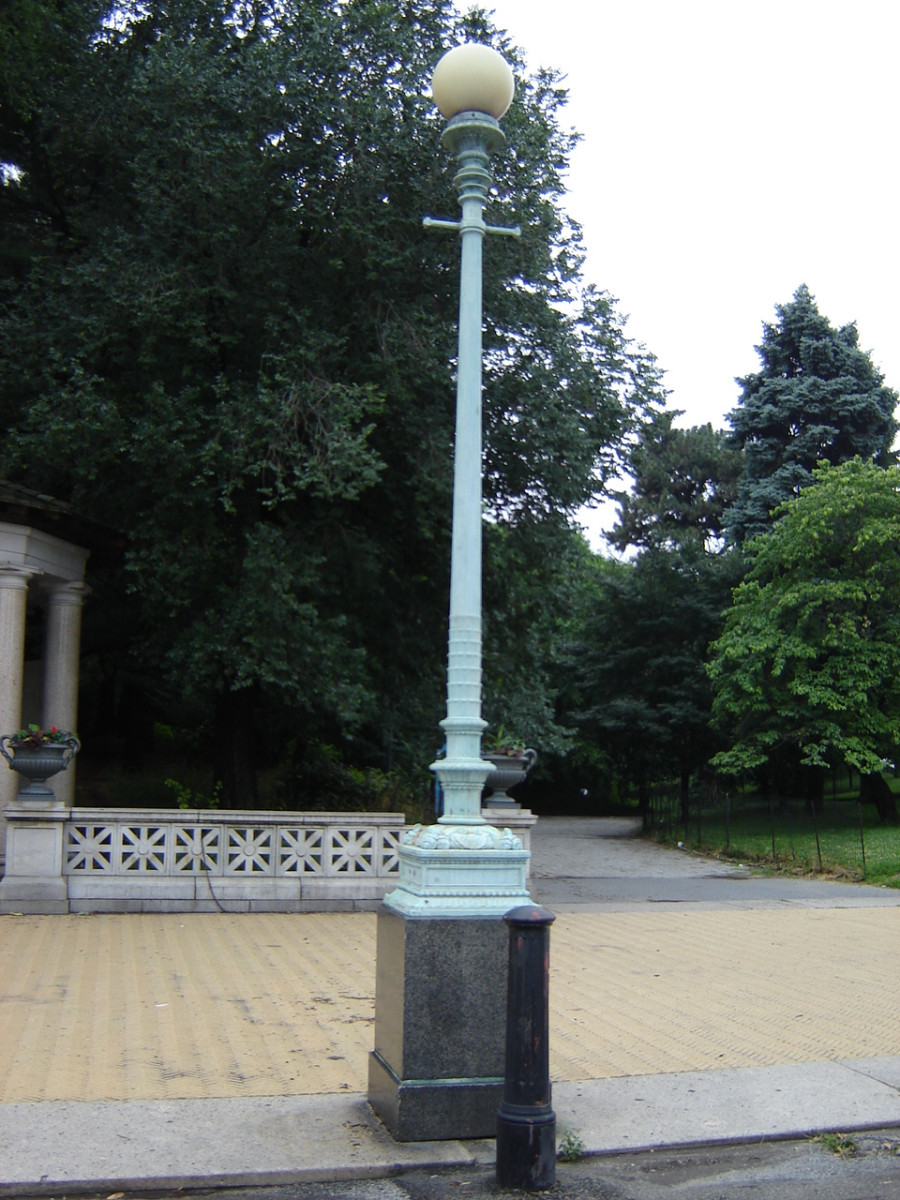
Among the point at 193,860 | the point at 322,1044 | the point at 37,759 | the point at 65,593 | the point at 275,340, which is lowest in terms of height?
the point at 322,1044

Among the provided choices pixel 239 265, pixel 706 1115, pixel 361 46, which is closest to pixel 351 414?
pixel 239 265

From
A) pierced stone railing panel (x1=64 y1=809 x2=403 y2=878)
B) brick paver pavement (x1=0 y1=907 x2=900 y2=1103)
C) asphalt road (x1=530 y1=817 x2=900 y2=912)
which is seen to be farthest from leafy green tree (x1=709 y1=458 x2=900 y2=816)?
pierced stone railing panel (x1=64 y1=809 x2=403 y2=878)

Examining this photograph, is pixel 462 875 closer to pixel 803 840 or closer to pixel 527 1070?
pixel 527 1070

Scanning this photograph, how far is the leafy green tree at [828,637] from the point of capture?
2903cm

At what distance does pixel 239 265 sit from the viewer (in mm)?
16484

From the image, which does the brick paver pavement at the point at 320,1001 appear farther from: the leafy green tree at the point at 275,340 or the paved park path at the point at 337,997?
the leafy green tree at the point at 275,340

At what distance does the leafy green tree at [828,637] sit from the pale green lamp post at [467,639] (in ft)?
78.5

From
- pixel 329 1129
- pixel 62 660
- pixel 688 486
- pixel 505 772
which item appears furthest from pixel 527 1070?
pixel 688 486

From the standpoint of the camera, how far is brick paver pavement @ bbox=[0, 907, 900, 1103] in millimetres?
6879

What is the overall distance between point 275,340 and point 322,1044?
37.0 feet

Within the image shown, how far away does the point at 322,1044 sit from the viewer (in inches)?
295

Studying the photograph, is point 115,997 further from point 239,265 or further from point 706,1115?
point 239,265

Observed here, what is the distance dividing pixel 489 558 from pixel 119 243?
7052mm

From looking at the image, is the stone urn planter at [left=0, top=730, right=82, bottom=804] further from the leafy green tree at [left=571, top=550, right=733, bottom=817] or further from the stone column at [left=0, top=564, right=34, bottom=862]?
the leafy green tree at [left=571, top=550, right=733, bottom=817]
